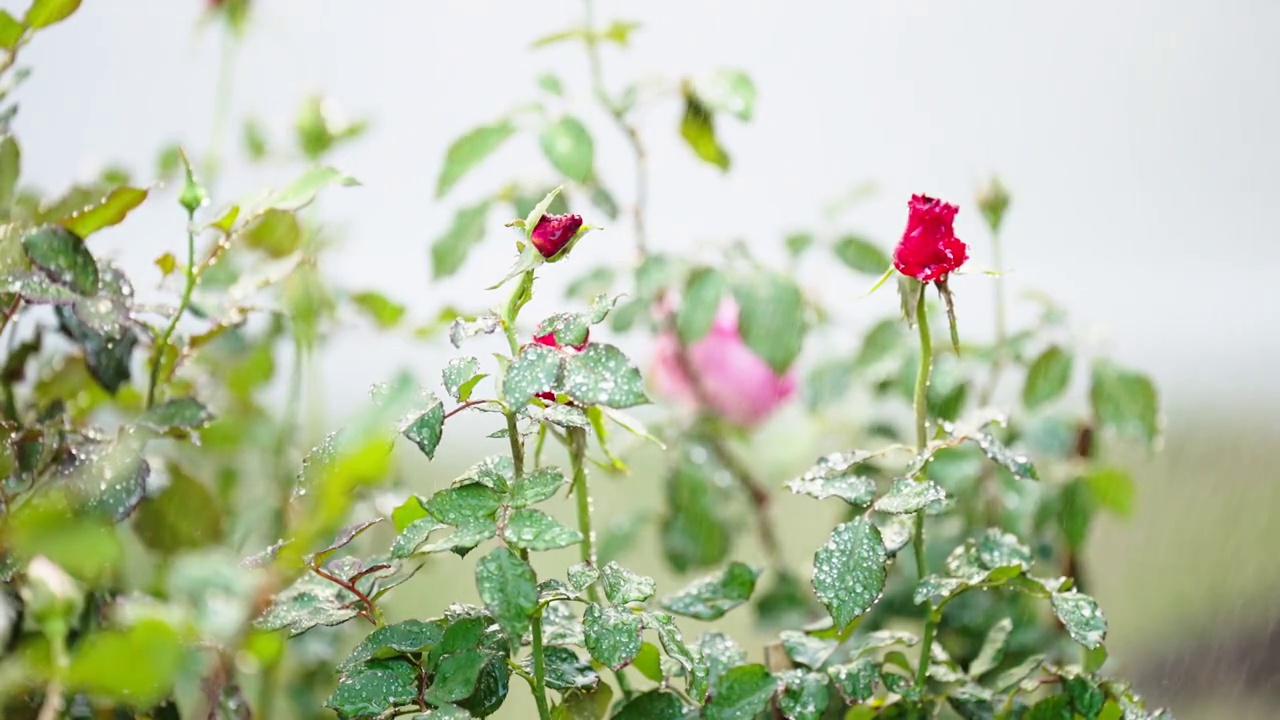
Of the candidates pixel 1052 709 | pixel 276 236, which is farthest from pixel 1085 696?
pixel 276 236

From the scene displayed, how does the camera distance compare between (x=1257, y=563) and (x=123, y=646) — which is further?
(x=1257, y=563)

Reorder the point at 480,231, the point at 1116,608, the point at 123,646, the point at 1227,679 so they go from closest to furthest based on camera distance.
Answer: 1. the point at 123,646
2. the point at 1227,679
3. the point at 480,231
4. the point at 1116,608

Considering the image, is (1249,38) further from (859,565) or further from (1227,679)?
(859,565)

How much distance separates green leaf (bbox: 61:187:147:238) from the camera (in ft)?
1.38

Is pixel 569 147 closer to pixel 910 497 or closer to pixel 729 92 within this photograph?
pixel 729 92

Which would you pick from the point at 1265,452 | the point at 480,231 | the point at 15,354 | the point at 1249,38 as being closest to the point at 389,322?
the point at 480,231

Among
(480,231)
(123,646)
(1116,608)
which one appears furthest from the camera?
(1116,608)

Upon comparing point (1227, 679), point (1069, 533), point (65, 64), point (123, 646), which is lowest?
point (1227, 679)

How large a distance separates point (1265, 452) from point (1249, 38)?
627 millimetres

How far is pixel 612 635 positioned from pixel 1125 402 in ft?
1.45

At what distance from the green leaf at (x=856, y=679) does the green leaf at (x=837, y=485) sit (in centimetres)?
7

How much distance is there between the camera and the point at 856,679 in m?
0.40

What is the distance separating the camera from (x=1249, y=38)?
1204mm

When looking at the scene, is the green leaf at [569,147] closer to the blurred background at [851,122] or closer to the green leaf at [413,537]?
the green leaf at [413,537]
